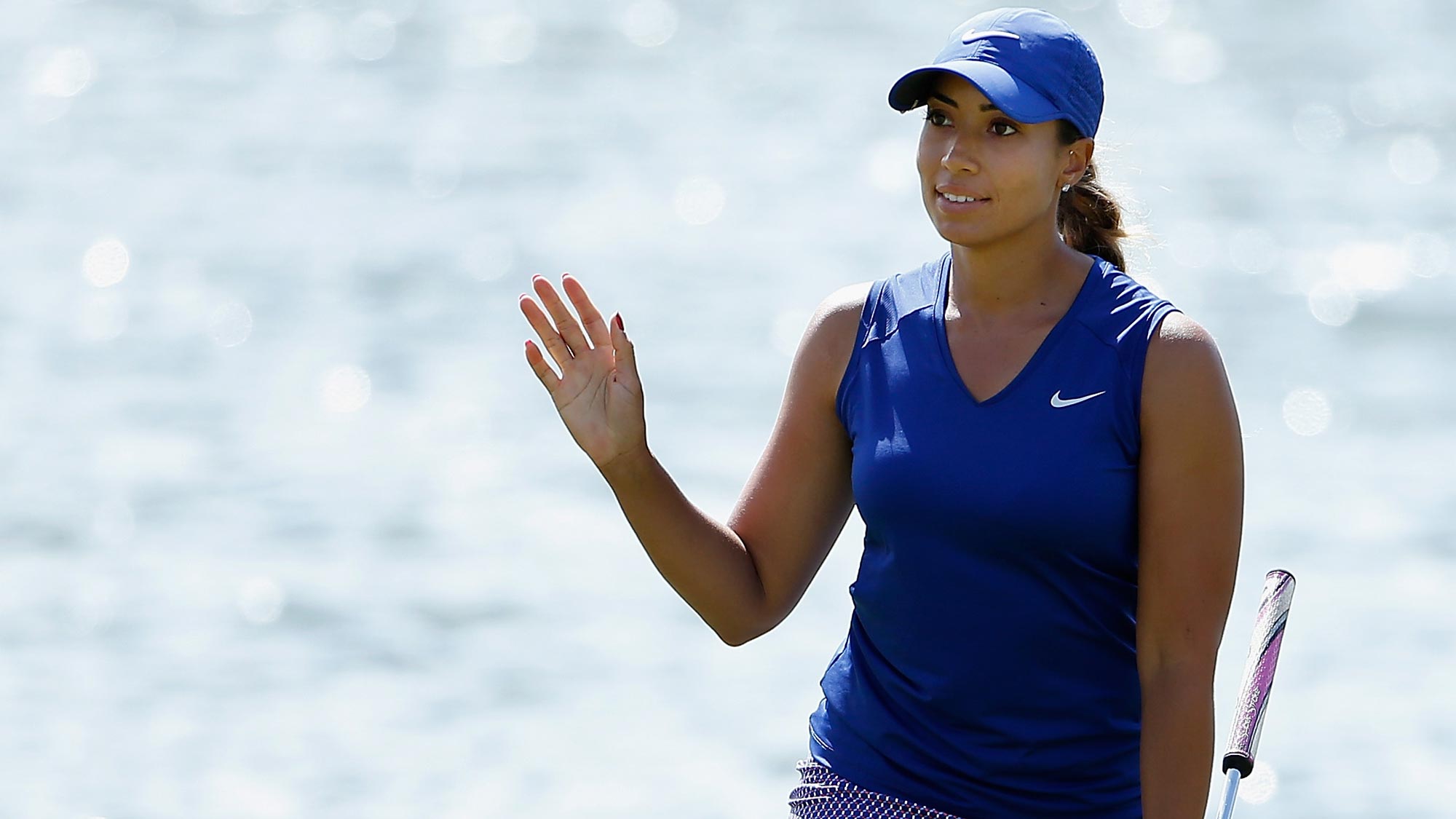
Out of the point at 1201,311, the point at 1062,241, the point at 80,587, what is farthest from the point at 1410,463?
the point at 1062,241

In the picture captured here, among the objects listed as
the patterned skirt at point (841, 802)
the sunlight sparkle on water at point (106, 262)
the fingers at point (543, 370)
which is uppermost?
the sunlight sparkle on water at point (106, 262)

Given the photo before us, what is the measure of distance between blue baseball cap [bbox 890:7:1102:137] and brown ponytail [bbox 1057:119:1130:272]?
8.9 inches

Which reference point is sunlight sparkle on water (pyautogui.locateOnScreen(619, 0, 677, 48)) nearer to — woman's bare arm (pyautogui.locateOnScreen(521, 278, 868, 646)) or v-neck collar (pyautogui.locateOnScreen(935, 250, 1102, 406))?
woman's bare arm (pyautogui.locateOnScreen(521, 278, 868, 646))

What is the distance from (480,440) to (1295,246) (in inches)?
233

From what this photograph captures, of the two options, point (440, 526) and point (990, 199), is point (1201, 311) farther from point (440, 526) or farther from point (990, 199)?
point (990, 199)

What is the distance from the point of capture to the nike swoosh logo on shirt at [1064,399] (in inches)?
109

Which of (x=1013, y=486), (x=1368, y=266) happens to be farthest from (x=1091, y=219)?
(x=1368, y=266)

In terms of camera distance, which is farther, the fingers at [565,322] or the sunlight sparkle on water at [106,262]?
the sunlight sparkle on water at [106,262]

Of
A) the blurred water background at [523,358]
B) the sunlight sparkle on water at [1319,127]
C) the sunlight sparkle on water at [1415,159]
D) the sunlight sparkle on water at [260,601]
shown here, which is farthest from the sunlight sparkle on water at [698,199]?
the sunlight sparkle on water at [260,601]

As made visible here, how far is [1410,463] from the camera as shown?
35.1ft

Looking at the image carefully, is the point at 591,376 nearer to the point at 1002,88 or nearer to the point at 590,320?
the point at 590,320

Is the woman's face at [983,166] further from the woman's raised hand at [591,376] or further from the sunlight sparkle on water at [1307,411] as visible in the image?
the sunlight sparkle on water at [1307,411]

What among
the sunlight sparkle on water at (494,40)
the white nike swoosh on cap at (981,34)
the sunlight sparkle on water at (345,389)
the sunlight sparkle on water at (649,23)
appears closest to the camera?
the white nike swoosh on cap at (981,34)

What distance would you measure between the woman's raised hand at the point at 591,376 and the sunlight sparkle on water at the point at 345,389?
26.3 ft
